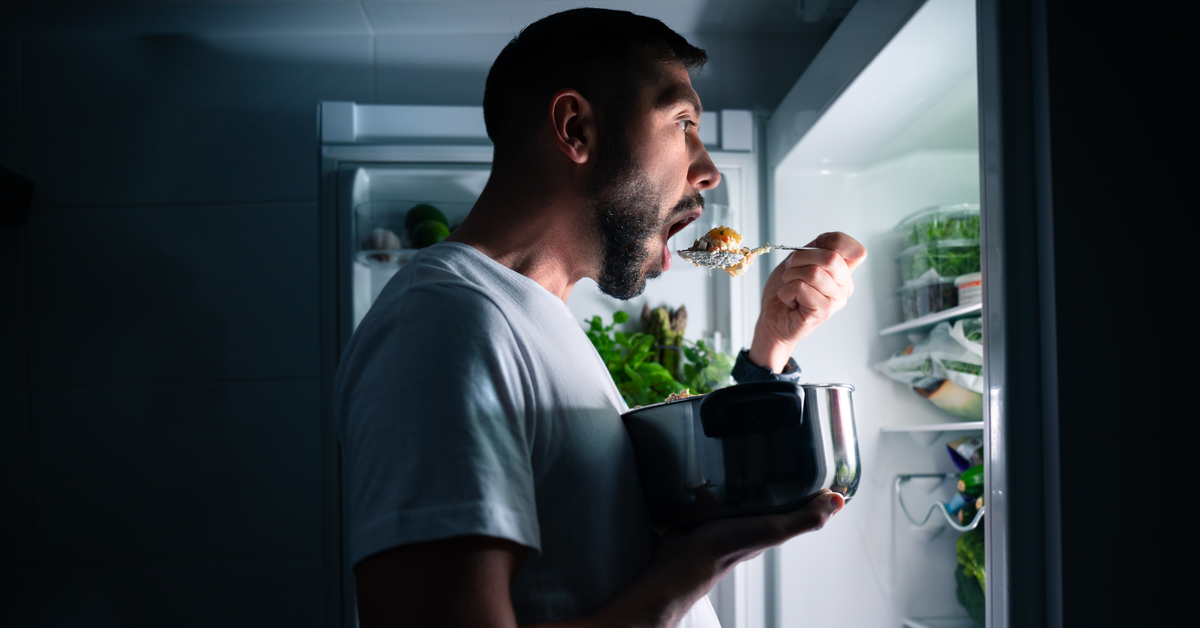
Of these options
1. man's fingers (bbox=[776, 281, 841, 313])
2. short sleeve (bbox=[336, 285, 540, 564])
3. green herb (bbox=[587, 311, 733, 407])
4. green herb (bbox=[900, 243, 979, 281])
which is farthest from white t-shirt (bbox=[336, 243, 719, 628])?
green herb (bbox=[900, 243, 979, 281])

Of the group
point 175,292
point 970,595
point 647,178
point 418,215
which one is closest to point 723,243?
point 647,178

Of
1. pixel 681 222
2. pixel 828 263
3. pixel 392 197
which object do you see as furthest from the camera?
pixel 392 197

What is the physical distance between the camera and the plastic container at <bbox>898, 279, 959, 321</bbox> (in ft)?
4.70

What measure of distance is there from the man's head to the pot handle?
0.28m

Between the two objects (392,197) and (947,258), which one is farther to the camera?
(392,197)

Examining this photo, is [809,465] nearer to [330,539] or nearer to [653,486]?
[653,486]

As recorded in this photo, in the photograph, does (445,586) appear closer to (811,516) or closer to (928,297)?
(811,516)

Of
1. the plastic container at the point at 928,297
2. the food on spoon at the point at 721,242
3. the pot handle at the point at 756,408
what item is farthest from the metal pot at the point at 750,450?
the plastic container at the point at 928,297

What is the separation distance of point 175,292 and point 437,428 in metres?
1.76

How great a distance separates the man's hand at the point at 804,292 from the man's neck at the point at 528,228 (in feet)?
1.37

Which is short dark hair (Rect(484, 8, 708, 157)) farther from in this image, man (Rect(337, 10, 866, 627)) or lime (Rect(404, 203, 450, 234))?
lime (Rect(404, 203, 450, 234))

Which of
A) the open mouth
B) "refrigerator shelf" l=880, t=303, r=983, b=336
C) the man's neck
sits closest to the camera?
the man's neck

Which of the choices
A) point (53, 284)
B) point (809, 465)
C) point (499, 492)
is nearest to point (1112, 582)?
point (809, 465)

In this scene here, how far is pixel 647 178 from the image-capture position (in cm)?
78
